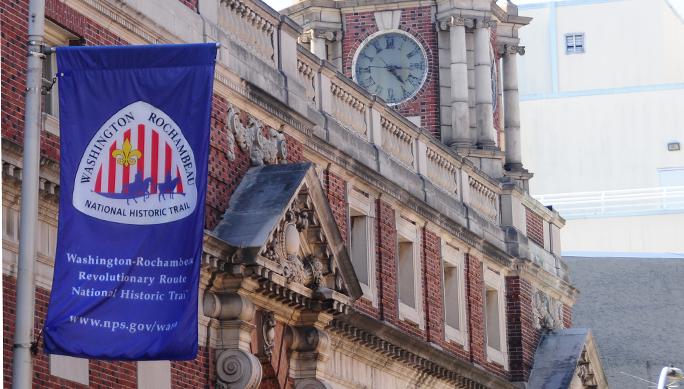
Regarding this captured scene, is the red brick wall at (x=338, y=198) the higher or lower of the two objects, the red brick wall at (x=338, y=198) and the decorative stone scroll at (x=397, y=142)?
the lower

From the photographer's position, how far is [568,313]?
46.9m

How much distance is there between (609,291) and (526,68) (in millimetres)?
19884

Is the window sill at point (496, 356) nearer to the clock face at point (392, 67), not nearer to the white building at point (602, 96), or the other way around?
the clock face at point (392, 67)

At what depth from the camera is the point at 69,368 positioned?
25.5 metres

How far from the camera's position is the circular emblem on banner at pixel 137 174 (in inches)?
838

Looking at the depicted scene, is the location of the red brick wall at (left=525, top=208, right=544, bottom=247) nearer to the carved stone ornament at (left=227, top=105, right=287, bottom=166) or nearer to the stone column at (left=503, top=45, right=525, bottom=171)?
the stone column at (left=503, top=45, right=525, bottom=171)

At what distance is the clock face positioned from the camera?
46.7 m

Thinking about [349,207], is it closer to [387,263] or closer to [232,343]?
[387,263]

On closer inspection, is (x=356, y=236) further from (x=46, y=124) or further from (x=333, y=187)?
(x=46, y=124)

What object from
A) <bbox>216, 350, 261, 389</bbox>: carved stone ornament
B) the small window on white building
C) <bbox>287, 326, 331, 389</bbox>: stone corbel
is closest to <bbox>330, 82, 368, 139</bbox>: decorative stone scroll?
<bbox>287, 326, 331, 389</bbox>: stone corbel

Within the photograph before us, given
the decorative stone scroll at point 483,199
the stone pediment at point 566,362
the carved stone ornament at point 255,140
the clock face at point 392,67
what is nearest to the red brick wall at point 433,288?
the decorative stone scroll at point 483,199

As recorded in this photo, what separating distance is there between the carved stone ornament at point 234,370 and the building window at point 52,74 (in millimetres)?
4986

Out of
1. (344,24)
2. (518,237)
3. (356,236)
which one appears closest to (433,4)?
(344,24)

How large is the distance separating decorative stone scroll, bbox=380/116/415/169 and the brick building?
52mm
